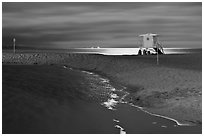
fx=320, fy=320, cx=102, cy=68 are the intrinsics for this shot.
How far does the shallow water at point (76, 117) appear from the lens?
870 centimetres

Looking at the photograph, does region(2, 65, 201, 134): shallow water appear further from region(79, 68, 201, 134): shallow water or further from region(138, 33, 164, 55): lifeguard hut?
region(138, 33, 164, 55): lifeguard hut

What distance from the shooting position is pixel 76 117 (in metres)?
9.95

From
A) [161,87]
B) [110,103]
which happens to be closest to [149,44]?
[161,87]

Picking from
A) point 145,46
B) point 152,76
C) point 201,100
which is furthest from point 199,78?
point 145,46

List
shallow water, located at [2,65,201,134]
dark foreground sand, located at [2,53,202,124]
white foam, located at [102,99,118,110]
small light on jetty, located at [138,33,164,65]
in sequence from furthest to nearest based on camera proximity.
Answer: small light on jetty, located at [138,33,164,65] → white foam, located at [102,99,118,110] → dark foreground sand, located at [2,53,202,124] → shallow water, located at [2,65,201,134]

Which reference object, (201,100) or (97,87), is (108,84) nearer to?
(97,87)

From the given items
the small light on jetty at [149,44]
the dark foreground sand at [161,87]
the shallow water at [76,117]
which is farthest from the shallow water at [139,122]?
the small light on jetty at [149,44]

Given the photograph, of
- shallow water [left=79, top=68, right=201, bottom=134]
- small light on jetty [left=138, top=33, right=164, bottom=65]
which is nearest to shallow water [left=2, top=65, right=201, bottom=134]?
shallow water [left=79, top=68, right=201, bottom=134]

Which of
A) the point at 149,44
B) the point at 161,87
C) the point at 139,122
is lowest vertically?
the point at 139,122

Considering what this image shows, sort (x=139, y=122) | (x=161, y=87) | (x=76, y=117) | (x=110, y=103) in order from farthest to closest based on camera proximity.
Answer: (x=161, y=87) → (x=110, y=103) → (x=76, y=117) → (x=139, y=122)

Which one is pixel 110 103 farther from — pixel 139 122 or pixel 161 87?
pixel 161 87

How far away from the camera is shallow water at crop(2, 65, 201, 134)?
870cm

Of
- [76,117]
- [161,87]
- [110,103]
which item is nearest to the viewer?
[76,117]

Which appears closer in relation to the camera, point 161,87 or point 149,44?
point 161,87
